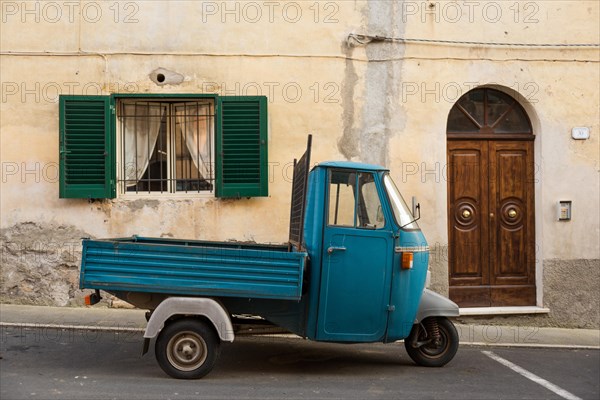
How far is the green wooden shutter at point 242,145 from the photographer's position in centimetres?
966

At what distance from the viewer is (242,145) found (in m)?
9.67

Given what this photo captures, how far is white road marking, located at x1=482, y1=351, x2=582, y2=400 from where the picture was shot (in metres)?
6.39

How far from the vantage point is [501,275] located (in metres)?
10.3

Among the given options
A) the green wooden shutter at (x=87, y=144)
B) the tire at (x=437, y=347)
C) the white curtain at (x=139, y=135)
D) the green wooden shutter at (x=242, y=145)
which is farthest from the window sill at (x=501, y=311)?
the green wooden shutter at (x=87, y=144)

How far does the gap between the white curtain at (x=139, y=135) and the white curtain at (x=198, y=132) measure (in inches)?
15.1

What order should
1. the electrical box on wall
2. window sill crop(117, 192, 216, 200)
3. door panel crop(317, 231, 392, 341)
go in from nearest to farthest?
1. door panel crop(317, 231, 392, 341)
2. window sill crop(117, 192, 216, 200)
3. the electrical box on wall

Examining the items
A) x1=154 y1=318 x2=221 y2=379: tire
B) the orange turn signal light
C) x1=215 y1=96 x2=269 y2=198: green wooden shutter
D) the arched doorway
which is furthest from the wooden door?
x1=154 y1=318 x2=221 y2=379: tire

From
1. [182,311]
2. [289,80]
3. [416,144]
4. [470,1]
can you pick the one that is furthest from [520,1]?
[182,311]

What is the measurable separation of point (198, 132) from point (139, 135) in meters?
0.86

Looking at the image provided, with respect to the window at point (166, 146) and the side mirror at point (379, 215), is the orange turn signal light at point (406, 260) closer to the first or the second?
the side mirror at point (379, 215)

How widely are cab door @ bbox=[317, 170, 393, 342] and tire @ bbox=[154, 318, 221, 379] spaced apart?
1051 mm

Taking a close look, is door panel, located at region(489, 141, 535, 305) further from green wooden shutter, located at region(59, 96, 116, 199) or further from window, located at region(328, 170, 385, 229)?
green wooden shutter, located at region(59, 96, 116, 199)

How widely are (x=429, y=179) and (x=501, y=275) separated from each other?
183 cm

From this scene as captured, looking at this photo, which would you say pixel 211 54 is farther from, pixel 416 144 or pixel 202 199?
pixel 416 144
